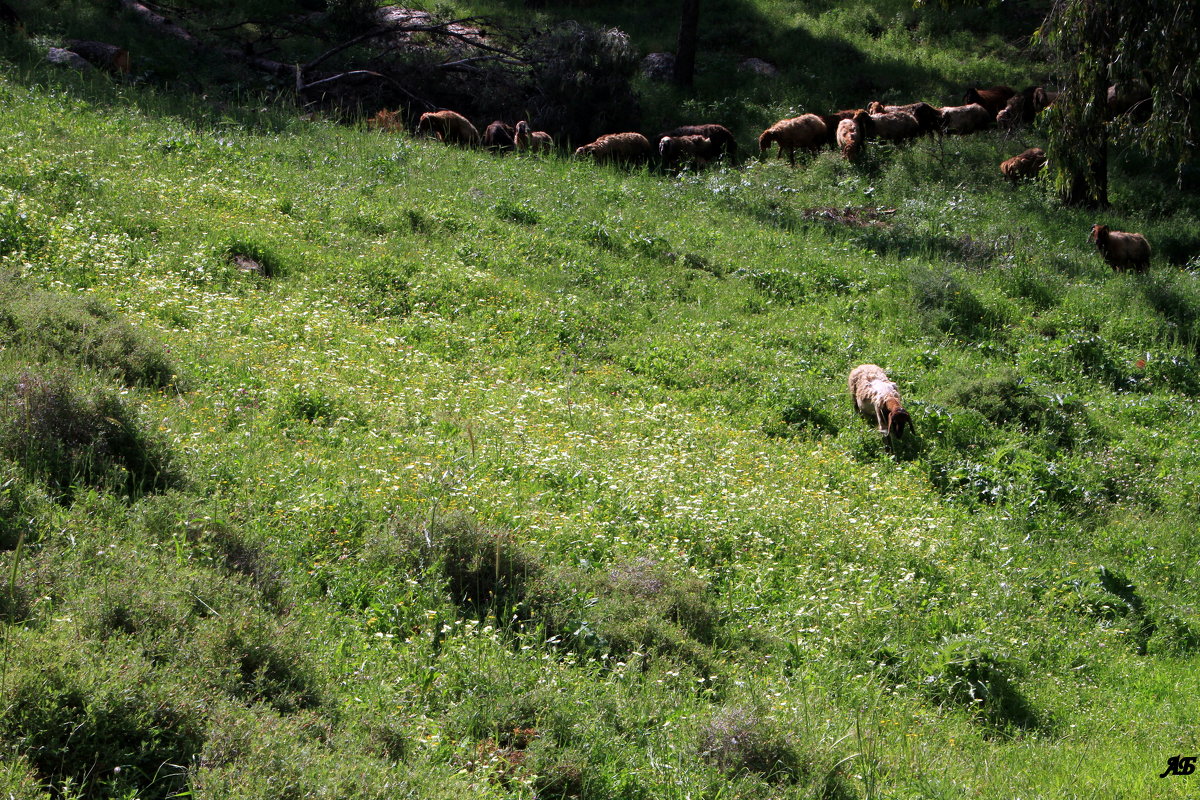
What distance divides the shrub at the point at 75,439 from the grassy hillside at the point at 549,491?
3 cm

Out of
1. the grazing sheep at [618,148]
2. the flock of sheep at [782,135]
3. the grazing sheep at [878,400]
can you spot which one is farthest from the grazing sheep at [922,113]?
the grazing sheep at [878,400]

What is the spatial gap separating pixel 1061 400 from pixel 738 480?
529 cm

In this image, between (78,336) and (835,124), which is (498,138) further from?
(78,336)

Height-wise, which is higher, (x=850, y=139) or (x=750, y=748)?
(x=850, y=139)

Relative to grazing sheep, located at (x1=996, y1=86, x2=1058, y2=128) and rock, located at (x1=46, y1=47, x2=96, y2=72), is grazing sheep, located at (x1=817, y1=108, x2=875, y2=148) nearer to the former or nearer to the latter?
grazing sheep, located at (x1=996, y1=86, x2=1058, y2=128)

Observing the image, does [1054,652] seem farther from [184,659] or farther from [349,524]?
[184,659]

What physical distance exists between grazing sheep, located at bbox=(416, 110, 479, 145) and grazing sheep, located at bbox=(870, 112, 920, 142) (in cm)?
921

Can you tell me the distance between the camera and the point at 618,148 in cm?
2081

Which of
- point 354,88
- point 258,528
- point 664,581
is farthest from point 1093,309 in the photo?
point 354,88

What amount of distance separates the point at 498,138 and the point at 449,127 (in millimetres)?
1122

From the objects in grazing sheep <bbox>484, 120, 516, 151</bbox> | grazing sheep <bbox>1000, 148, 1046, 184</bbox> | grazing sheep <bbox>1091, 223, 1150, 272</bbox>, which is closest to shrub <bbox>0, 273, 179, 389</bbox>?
grazing sheep <bbox>484, 120, 516, 151</bbox>

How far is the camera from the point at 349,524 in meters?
6.52
